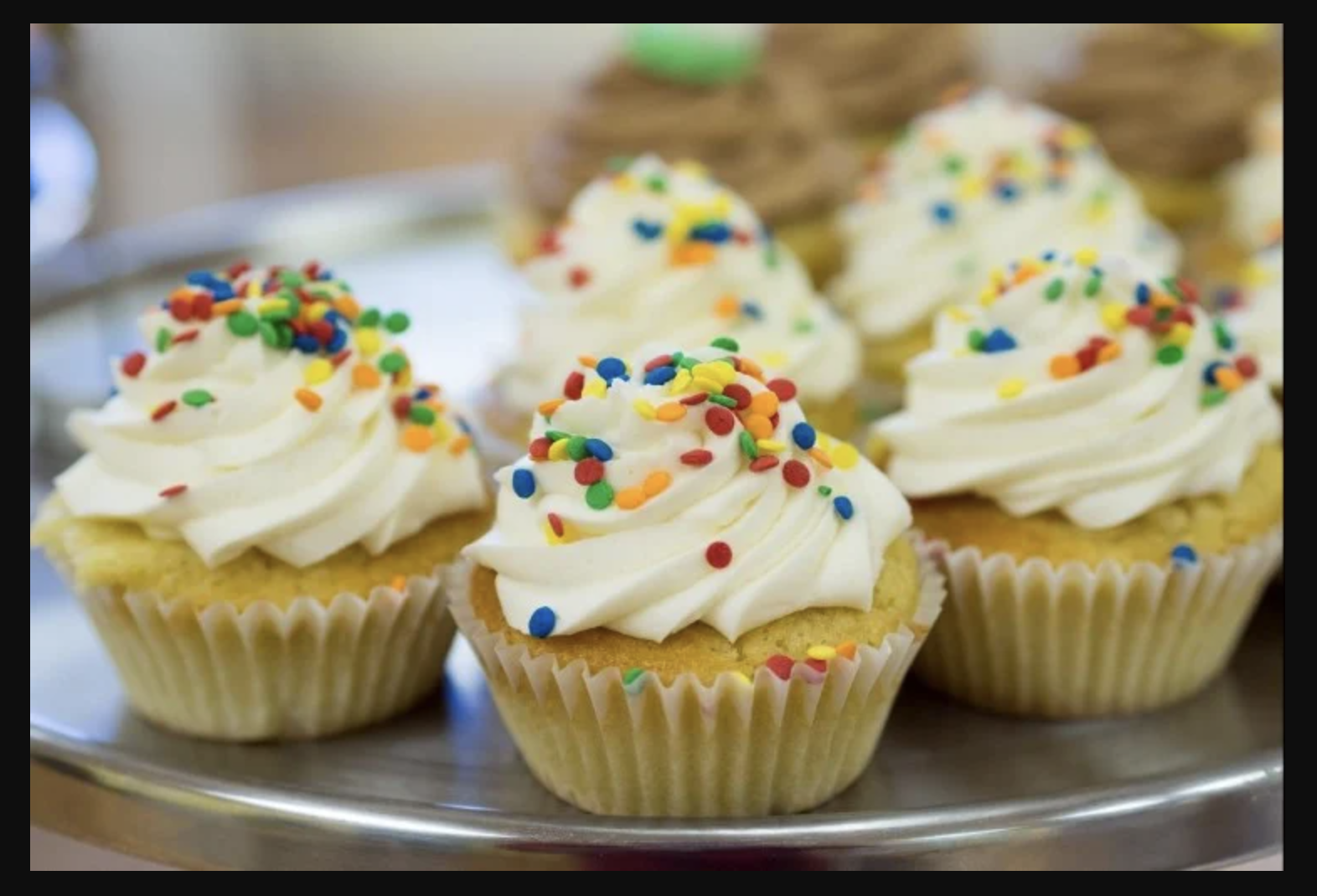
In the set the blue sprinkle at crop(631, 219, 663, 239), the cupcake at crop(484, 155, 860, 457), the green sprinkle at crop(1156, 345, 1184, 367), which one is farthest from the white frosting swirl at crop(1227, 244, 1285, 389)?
the blue sprinkle at crop(631, 219, 663, 239)

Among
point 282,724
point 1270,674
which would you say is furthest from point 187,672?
point 1270,674

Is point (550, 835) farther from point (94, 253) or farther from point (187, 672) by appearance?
point (94, 253)

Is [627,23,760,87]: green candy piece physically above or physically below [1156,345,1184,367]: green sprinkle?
above

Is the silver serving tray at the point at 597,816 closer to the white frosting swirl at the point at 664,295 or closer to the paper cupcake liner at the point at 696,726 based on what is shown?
the paper cupcake liner at the point at 696,726

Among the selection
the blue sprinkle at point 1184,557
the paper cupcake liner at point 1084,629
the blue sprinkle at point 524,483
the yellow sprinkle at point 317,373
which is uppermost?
the yellow sprinkle at point 317,373

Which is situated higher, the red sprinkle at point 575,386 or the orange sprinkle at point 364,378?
the red sprinkle at point 575,386

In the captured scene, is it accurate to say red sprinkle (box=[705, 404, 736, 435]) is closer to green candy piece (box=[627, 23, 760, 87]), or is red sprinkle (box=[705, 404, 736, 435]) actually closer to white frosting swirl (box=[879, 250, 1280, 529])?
white frosting swirl (box=[879, 250, 1280, 529])

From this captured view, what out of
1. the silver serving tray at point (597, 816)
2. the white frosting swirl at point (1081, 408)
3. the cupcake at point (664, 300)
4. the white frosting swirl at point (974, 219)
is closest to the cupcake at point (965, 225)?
the white frosting swirl at point (974, 219)
